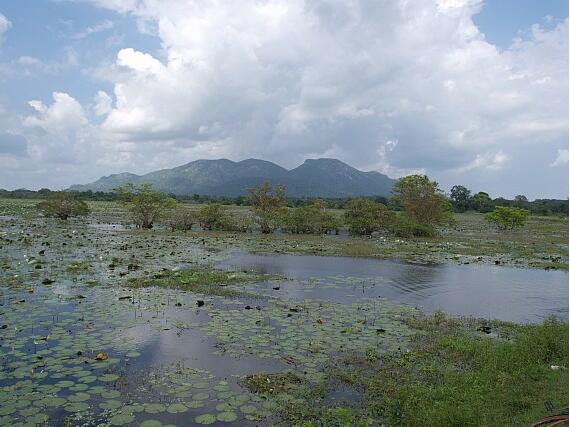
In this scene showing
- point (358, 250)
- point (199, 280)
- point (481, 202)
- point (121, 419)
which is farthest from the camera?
point (481, 202)

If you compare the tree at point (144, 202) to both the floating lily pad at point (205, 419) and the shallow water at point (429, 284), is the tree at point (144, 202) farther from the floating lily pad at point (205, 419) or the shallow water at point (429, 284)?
the floating lily pad at point (205, 419)

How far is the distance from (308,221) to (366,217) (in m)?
5.48

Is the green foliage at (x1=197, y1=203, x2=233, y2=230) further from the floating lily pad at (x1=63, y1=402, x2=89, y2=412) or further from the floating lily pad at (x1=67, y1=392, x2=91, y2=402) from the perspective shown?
the floating lily pad at (x1=63, y1=402, x2=89, y2=412)

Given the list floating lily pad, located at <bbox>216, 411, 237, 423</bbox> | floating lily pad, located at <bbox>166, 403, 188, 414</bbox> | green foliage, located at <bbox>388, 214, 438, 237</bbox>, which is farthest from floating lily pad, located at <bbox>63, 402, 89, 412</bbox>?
green foliage, located at <bbox>388, 214, 438, 237</bbox>

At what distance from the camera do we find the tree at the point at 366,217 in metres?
42.0

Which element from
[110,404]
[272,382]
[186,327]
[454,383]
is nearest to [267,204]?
[186,327]

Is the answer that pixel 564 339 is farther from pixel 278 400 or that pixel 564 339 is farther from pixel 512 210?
pixel 512 210

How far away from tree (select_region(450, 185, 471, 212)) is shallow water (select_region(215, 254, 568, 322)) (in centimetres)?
7645

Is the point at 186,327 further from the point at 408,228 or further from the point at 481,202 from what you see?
the point at 481,202

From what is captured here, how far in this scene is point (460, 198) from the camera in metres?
101

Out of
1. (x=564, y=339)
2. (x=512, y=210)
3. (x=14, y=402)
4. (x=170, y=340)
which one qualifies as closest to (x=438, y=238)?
(x=512, y=210)

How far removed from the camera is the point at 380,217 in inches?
1661

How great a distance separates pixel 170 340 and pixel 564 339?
8938 millimetres

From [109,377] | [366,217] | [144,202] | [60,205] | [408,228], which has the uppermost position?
[144,202]
